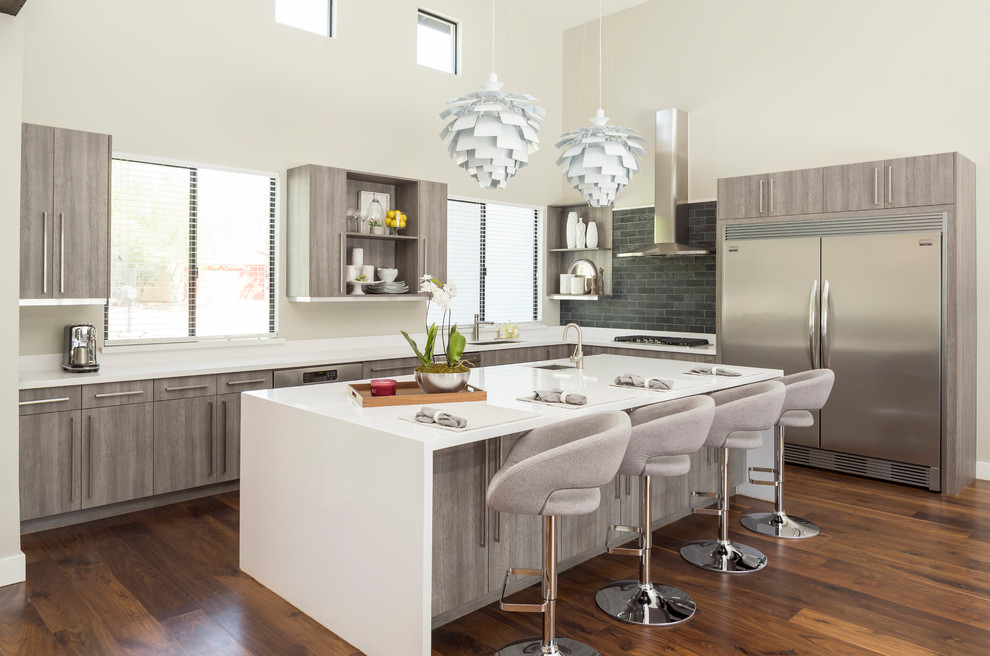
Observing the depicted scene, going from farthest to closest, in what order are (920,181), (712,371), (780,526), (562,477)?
(920,181), (712,371), (780,526), (562,477)

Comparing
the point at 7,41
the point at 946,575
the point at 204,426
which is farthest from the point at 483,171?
the point at 946,575

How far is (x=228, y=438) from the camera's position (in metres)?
4.61

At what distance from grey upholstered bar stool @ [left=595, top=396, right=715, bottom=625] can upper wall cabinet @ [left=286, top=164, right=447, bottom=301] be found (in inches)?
121

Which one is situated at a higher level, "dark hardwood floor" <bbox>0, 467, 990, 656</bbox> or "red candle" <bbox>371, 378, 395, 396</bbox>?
"red candle" <bbox>371, 378, 395, 396</bbox>

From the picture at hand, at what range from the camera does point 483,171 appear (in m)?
3.35

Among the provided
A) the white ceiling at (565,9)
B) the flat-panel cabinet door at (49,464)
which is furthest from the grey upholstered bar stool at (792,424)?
the white ceiling at (565,9)

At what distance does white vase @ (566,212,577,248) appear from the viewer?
762cm

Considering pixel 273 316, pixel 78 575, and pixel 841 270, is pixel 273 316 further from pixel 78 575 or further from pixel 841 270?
pixel 841 270

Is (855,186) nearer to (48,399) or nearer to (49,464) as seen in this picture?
(48,399)

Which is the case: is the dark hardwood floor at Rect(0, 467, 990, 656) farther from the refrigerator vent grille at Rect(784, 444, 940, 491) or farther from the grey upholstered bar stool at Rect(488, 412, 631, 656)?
the refrigerator vent grille at Rect(784, 444, 940, 491)

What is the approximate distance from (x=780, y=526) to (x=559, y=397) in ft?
6.23

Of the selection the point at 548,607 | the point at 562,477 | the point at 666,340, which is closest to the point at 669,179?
the point at 666,340

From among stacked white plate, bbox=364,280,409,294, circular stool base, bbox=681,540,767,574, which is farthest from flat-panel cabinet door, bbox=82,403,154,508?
circular stool base, bbox=681,540,767,574

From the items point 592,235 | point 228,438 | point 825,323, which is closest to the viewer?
point 228,438
